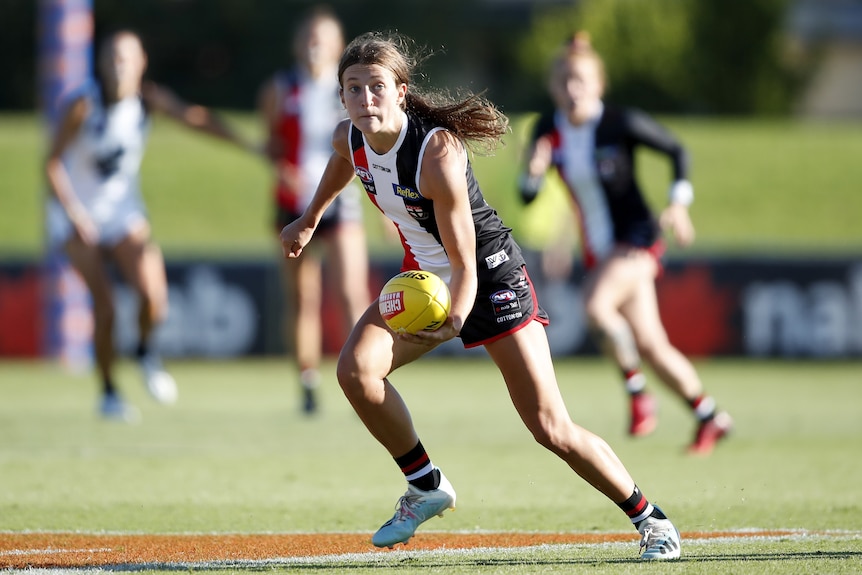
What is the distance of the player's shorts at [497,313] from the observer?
484 centimetres

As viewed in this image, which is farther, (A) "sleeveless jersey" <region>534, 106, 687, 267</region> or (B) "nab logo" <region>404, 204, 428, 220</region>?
(A) "sleeveless jersey" <region>534, 106, 687, 267</region>

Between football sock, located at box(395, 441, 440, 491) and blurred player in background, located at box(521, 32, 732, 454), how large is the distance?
3193mm

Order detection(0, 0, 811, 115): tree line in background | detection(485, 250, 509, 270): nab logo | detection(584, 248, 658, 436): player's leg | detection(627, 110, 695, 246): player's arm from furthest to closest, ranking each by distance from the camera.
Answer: detection(0, 0, 811, 115): tree line in background
detection(584, 248, 658, 436): player's leg
detection(627, 110, 695, 246): player's arm
detection(485, 250, 509, 270): nab logo

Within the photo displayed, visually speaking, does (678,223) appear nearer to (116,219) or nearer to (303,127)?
(303,127)

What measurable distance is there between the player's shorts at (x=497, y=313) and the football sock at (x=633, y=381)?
3577mm

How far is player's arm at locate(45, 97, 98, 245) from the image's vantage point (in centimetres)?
916

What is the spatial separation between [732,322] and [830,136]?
1816 centimetres

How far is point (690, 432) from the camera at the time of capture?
9086 millimetres

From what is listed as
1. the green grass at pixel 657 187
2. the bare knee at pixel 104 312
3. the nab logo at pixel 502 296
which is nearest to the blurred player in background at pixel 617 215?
the nab logo at pixel 502 296

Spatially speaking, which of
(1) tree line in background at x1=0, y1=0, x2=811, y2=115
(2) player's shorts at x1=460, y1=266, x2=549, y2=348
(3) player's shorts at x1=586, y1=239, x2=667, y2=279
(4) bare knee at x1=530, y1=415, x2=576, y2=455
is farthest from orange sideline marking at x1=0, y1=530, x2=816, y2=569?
(1) tree line in background at x1=0, y1=0, x2=811, y2=115

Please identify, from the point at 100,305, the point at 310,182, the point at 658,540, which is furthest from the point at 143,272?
the point at 658,540

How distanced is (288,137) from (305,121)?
0.66 ft

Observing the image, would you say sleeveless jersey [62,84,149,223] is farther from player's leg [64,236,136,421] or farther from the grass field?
the grass field

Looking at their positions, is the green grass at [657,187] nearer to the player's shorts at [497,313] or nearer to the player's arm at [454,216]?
the player's shorts at [497,313]
